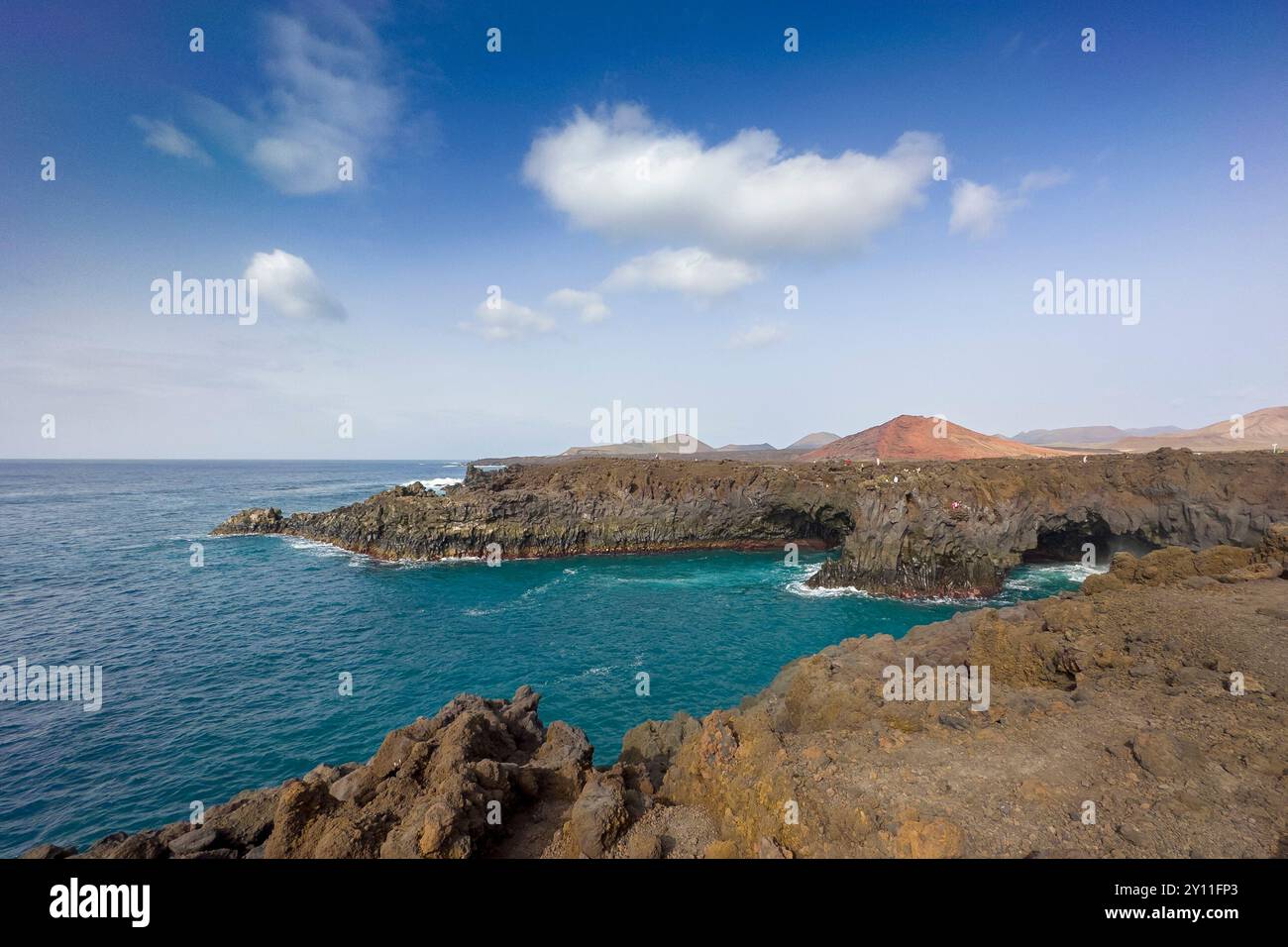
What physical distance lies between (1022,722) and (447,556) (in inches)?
1785

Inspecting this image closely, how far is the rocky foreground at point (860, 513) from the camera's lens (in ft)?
114

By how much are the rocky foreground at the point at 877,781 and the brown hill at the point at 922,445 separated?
72.2 metres

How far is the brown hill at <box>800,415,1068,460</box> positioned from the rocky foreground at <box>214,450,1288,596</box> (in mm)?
36223

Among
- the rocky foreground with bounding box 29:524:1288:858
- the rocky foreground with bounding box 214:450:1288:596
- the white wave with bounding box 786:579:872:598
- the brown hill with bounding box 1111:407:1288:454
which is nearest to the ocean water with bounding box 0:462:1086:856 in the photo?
the white wave with bounding box 786:579:872:598

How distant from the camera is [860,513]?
3941cm

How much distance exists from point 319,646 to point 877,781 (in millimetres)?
27939

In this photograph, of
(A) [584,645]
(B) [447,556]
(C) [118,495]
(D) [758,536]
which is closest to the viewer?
(A) [584,645]

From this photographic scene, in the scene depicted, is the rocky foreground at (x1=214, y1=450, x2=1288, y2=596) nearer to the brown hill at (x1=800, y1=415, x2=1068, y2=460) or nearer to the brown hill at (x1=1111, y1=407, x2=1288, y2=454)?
the brown hill at (x1=800, y1=415, x2=1068, y2=460)

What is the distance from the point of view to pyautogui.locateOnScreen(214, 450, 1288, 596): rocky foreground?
34.8 meters

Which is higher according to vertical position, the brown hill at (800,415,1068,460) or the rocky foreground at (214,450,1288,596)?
the brown hill at (800,415,1068,460)
